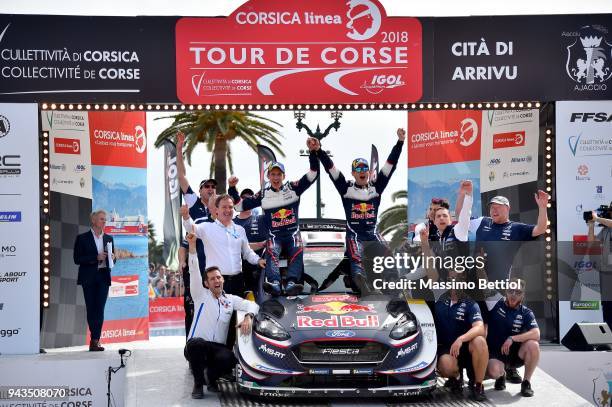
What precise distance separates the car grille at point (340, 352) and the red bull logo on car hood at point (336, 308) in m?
0.50

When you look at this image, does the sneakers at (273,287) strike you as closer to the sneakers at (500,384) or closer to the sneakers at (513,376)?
the sneakers at (500,384)

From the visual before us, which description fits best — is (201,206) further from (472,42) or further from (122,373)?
(472,42)

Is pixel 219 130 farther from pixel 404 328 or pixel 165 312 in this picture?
pixel 404 328

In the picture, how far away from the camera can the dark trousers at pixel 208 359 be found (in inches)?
406

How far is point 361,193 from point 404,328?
2.34 metres

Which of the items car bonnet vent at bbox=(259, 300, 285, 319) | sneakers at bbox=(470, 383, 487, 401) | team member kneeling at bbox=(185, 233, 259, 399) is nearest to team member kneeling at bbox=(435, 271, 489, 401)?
sneakers at bbox=(470, 383, 487, 401)

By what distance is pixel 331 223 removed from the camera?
41.5 ft

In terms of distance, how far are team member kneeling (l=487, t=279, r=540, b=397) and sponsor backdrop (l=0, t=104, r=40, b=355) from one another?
18.9ft

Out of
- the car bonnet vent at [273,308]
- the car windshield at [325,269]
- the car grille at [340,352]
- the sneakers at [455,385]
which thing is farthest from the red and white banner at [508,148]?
the car grille at [340,352]

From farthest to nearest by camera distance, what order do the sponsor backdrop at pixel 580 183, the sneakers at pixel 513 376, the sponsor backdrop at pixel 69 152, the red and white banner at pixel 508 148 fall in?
the red and white banner at pixel 508 148 → the sponsor backdrop at pixel 69 152 → the sponsor backdrop at pixel 580 183 → the sneakers at pixel 513 376

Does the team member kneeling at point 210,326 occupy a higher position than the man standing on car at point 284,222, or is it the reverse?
the man standing on car at point 284,222

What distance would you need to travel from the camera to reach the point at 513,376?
11.3 metres

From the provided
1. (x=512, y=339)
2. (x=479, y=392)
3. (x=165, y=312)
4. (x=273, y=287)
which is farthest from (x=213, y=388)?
(x=165, y=312)

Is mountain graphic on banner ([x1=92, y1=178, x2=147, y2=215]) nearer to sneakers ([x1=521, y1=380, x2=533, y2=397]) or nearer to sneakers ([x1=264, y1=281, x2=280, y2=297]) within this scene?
sneakers ([x1=264, y1=281, x2=280, y2=297])
